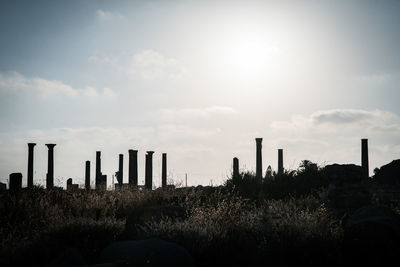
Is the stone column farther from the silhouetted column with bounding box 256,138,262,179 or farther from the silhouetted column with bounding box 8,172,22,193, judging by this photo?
the silhouetted column with bounding box 8,172,22,193

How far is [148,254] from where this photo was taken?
6.41 m

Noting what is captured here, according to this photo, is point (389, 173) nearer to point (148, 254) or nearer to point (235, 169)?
point (235, 169)

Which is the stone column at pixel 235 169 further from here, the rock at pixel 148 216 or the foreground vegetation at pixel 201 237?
the rock at pixel 148 216

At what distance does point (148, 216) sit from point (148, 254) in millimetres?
3000

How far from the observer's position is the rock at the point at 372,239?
Result: 7.87m

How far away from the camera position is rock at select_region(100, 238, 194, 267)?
6.30m

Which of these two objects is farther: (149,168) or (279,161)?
(149,168)

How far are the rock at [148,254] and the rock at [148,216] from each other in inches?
83.3

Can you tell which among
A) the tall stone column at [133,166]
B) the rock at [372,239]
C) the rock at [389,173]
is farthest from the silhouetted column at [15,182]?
the rock at [389,173]

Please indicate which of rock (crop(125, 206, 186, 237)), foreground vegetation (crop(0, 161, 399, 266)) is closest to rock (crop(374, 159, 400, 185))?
foreground vegetation (crop(0, 161, 399, 266))

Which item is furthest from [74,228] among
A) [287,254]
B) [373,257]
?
[373,257]

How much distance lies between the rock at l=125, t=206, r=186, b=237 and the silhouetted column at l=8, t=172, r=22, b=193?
5886mm

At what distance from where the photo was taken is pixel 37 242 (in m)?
8.12

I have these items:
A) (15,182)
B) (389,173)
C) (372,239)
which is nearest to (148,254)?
(372,239)
